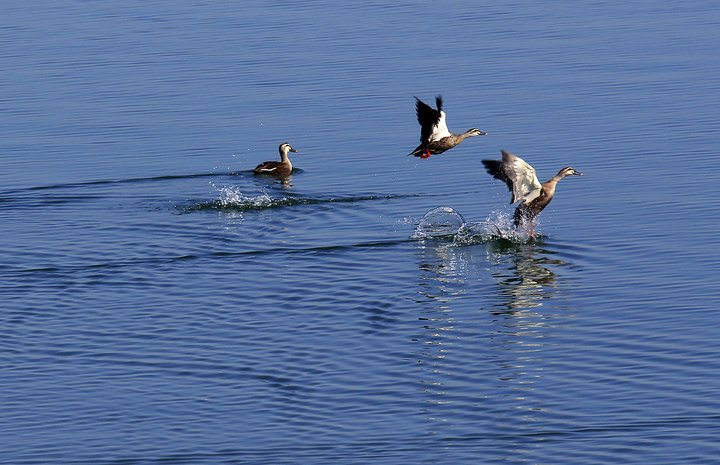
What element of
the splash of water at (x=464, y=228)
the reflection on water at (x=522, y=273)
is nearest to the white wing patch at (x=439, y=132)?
the splash of water at (x=464, y=228)

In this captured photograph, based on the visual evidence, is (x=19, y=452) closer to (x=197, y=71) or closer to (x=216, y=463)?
(x=216, y=463)

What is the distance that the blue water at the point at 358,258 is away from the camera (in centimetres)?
1335

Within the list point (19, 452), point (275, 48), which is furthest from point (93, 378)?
point (275, 48)

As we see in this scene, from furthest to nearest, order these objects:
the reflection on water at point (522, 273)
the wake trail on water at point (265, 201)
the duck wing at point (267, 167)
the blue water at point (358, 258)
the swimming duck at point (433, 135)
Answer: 1. the duck wing at point (267, 167)
2. the wake trail on water at point (265, 201)
3. the swimming duck at point (433, 135)
4. the reflection on water at point (522, 273)
5. the blue water at point (358, 258)

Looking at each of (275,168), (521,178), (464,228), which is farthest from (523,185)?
(275,168)

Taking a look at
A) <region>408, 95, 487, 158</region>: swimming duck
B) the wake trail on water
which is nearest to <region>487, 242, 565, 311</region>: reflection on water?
<region>408, 95, 487, 158</region>: swimming duck

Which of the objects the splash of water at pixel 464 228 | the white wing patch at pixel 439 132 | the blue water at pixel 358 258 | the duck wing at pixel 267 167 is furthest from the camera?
the duck wing at pixel 267 167

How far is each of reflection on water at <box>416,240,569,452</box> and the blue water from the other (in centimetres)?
5

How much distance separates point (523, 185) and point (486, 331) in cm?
481

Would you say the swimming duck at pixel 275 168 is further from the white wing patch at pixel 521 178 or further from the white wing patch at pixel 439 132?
the white wing patch at pixel 521 178

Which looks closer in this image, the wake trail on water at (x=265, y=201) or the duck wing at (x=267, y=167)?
the wake trail on water at (x=265, y=201)

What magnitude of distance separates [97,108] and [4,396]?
20.1 metres

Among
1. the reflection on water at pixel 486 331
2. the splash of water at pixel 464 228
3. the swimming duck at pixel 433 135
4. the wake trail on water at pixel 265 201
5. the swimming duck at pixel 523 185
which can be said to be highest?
the swimming duck at pixel 433 135

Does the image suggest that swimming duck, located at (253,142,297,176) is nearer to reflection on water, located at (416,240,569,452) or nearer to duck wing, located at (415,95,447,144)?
duck wing, located at (415,95,447,144)
